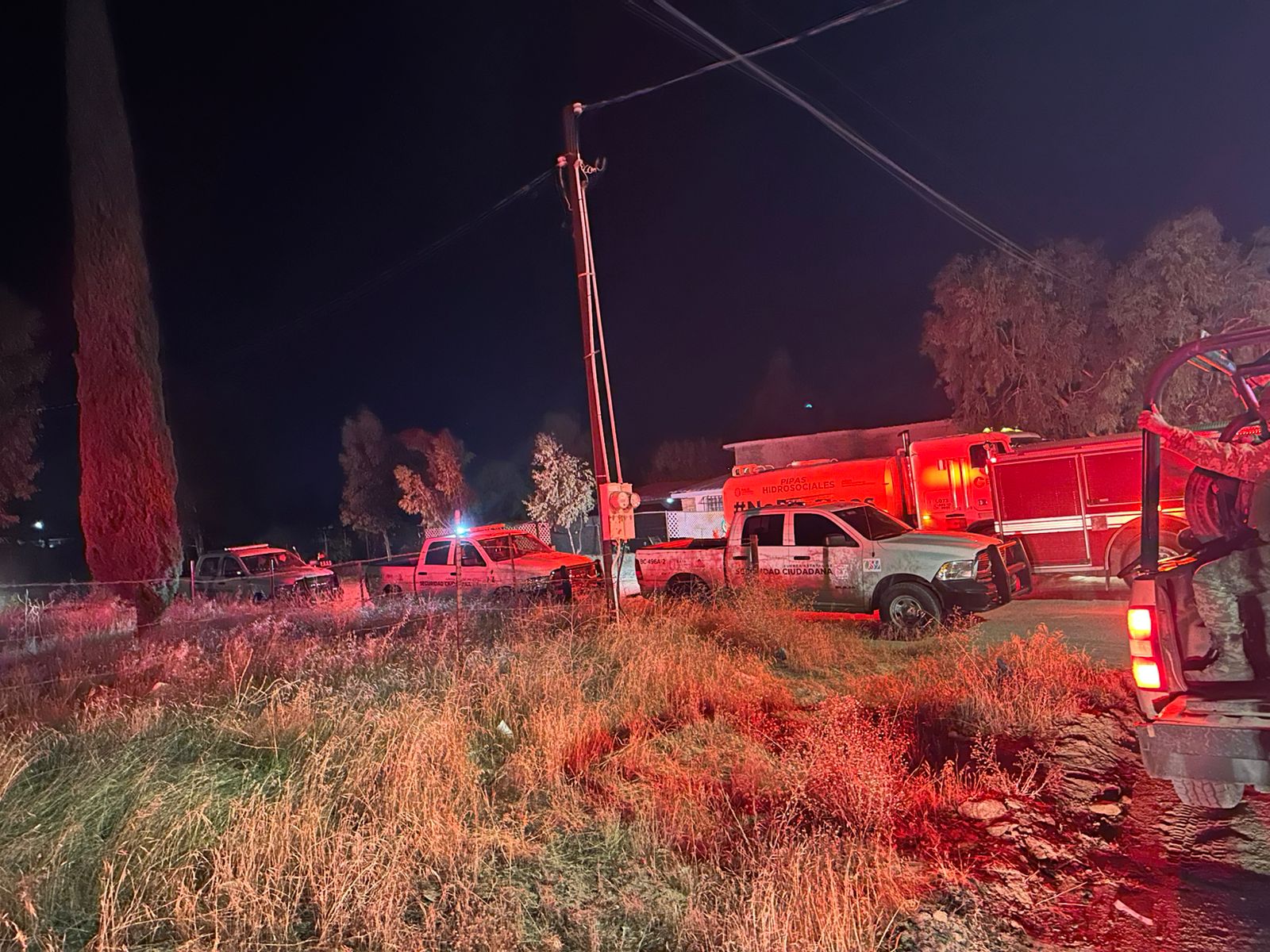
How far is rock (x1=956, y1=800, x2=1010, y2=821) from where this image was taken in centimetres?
428

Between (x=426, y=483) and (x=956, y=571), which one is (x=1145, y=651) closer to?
(x=956, y=571)

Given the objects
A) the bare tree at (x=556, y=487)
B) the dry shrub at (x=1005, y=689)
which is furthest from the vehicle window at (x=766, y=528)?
the bare tree at (x=556, y=487)

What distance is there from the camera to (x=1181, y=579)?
411 cm

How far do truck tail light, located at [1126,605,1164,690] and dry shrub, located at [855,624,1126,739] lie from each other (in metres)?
1.81

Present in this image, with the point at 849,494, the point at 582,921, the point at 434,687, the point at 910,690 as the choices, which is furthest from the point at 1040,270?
the point at 582,921

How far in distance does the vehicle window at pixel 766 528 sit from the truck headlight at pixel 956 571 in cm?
234

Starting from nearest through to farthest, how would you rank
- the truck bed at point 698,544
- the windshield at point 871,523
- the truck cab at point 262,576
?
the windshield at point 871,523 < the truck bed at point 698,544 < the truck cab at point 262,576

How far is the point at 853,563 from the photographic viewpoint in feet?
34.9

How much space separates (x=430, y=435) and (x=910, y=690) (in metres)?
30.6

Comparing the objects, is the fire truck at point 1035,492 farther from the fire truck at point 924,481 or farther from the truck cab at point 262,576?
the truck cab at point 262,576

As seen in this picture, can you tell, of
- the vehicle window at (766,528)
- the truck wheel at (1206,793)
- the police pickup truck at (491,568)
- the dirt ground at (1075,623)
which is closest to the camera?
the truck wheel at (1206,793)

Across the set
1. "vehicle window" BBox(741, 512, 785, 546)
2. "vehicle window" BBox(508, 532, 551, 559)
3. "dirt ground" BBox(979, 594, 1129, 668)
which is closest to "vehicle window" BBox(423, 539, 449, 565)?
"vehicle window" BBox(508, 532, 551, 559)

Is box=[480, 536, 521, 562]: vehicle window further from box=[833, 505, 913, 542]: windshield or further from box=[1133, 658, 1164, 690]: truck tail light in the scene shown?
box=[1133, 658, 1164, 690]: truck tail light

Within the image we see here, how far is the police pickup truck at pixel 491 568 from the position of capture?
14.0 metres
